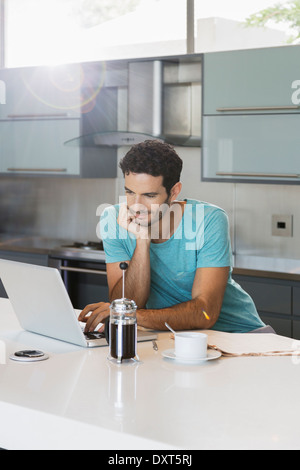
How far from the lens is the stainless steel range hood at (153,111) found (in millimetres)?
4270

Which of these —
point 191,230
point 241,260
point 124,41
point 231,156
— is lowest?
point 241,260

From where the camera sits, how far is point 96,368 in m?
1.67

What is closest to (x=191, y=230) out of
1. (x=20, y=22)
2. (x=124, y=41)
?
(x=124, y=41)

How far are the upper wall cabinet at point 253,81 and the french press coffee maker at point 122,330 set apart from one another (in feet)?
7.83

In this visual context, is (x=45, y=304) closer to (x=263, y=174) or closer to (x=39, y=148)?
(x=263, y=174)

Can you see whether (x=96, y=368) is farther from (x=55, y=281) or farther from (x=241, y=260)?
(x=241, y=260)

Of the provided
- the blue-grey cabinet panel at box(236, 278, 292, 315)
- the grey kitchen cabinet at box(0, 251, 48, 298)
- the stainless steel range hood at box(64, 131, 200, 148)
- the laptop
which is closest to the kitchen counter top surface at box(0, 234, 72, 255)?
the grey kitchen cabinet at box(0, 251, 48, 298)

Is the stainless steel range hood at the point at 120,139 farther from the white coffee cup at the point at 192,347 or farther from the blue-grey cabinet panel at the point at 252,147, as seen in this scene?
the white coffee cup at the point at 192,347

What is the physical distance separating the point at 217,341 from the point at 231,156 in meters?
2.21

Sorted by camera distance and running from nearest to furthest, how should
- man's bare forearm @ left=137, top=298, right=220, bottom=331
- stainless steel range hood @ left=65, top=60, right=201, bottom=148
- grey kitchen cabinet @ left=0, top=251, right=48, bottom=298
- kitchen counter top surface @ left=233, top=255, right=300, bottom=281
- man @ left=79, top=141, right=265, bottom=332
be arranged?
man's bare forearm @ left=137, top=298, right=220, bottom=331, man @ left=79, top=141, right=265, bottom=332, kitchen counter top surface @ left=233, top=255, right=300, bottom=281, stainless steel range hood @ left=65, top=60, right=201, bottom=148, grey kitchen cabinet @ left=0, top=251, right=48, bottom=298

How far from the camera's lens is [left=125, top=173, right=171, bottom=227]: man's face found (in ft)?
7.48

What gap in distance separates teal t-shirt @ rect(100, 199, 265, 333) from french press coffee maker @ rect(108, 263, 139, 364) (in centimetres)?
60

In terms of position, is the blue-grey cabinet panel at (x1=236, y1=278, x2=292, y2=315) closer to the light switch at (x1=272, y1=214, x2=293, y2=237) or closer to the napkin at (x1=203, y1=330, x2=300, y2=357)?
the light switch at (x1=272, y1=214, x2=293, y2=237)

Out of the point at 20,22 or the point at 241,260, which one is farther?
the point at 20,22
